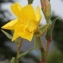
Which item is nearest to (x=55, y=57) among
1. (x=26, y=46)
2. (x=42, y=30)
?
(x=26, y=46)

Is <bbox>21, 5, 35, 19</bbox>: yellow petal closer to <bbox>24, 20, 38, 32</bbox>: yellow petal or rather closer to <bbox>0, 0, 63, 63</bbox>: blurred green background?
<bbox>24, 20, 38, 32</bbox>: yellow petal

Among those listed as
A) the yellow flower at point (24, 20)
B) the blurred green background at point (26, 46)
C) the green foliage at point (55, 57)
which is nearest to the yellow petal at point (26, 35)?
the yellow flower at point (24, 20)

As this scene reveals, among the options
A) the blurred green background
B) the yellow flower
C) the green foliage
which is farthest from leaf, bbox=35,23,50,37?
the green foliage

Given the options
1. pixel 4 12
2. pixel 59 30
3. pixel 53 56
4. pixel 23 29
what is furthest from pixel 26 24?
pixel 59 30

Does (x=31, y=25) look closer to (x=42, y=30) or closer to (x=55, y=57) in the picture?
(x=42, y=30)

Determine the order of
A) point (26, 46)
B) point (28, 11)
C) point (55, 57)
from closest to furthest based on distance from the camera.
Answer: point (28, 11)
point (55, 57)
point (26, 46)

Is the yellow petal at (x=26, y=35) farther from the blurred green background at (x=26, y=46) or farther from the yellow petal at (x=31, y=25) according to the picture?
the blurred green background at (x=26, y=46)

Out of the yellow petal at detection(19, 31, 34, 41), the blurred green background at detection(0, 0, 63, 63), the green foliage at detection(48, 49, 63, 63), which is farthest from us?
the green foliage at detection(48, 49, 63, 63)
